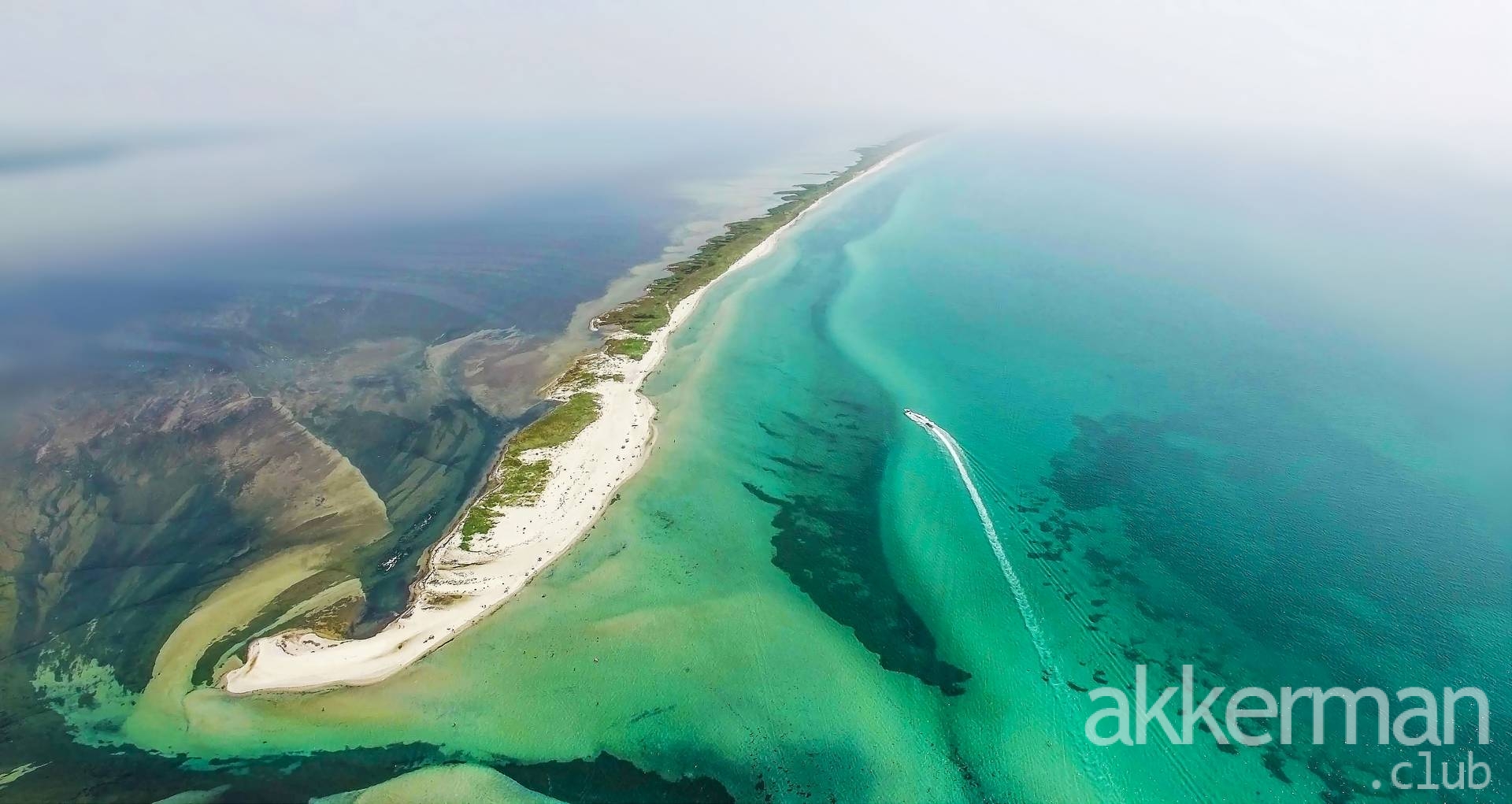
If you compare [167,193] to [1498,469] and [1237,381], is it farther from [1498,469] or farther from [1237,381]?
[1498,469]

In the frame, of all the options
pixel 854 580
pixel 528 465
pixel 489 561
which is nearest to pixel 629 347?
pixel 528 465

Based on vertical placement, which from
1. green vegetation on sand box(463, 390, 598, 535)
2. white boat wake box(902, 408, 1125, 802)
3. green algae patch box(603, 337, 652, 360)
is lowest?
white boat wake box(902, 408, 1125, 802)

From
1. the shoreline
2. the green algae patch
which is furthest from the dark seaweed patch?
the green algae patch

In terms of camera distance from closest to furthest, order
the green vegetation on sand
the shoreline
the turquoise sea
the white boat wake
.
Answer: the white boat wake → the turquoise sea → the shoreline → the green vegetation on sand

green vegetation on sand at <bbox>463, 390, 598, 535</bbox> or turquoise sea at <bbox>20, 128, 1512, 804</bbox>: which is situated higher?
green vegetation on sand at <bbox>463, 390, 598, 535</bbox>

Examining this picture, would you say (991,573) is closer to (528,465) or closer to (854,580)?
(854,580)

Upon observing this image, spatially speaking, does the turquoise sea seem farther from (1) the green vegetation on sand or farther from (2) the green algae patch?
(1) the green vegetation on sand
